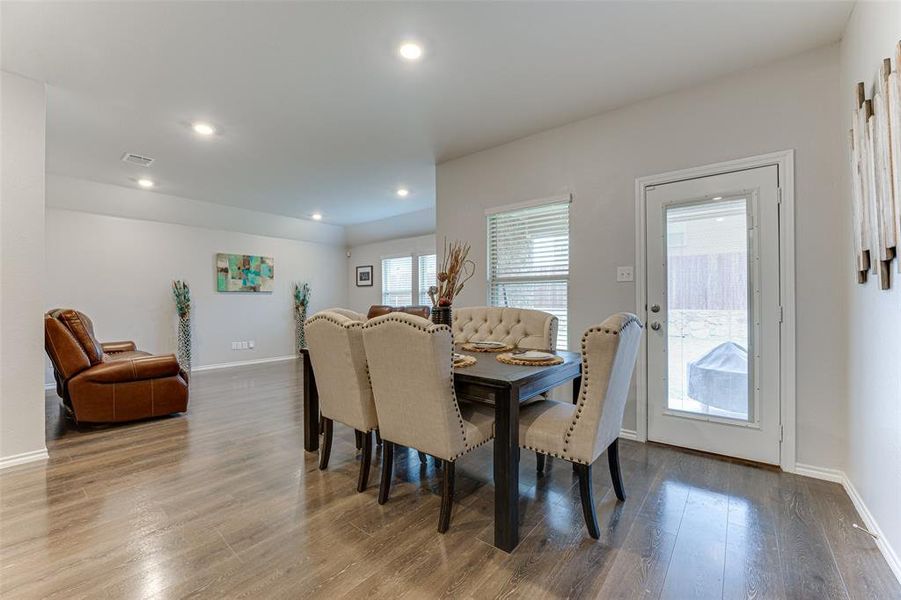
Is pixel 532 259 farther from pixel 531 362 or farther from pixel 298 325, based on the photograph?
pixel 298 325

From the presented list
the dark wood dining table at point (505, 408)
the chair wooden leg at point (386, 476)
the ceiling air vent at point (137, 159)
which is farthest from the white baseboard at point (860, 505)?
the ceiling air vent at point (137, 159)

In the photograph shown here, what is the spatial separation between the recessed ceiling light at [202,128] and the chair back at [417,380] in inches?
108

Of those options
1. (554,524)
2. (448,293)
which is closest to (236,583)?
(554,524)

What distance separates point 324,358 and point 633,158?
2713 mm

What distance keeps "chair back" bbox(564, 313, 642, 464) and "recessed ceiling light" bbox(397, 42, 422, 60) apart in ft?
6.45

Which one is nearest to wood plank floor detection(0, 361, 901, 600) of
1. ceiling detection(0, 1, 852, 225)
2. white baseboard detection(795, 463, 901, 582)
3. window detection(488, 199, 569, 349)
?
white baseboard detection(795, 463, 901, 582)

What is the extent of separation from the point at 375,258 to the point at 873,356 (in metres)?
6.99

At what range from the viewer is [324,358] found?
232 centimetres

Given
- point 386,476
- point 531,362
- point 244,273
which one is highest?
point 244,273

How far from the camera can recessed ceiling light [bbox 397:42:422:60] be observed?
7.74 feet

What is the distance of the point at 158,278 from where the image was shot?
5.81 meters

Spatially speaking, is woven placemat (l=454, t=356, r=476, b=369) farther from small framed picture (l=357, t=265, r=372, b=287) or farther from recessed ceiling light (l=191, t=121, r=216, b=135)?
small framed picture (l=357, t=265, r=372, b=287)

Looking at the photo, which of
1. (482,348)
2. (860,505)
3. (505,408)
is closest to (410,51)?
(482,348)

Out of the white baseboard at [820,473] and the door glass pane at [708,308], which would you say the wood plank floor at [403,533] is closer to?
the white baseboard at [820,473]
